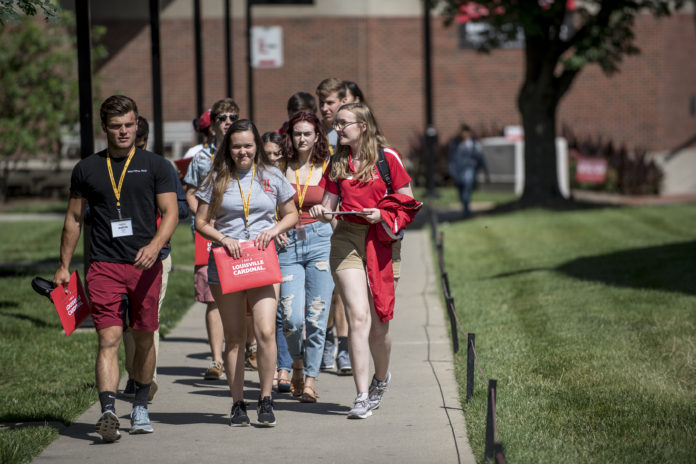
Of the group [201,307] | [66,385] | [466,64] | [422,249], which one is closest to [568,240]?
[422,249]

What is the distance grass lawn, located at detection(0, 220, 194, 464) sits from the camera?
6.88 meters

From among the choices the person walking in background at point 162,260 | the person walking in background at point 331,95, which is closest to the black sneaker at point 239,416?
the person walking in background at point 162,260

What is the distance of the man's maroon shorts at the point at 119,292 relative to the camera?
655 cm

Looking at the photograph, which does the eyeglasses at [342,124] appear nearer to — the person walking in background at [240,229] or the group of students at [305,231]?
the group of students at [305,231]

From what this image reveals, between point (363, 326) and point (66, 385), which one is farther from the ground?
point (363, 326)

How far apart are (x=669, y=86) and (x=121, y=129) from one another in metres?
31.5

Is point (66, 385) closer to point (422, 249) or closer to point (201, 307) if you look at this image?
point (201, 307)

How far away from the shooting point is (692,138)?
35.7 metres

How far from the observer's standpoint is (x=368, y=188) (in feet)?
23.4

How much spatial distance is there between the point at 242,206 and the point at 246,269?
0.42 meters

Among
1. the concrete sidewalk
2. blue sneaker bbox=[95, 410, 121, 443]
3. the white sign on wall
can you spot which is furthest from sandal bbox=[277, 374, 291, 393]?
the white sign on wall

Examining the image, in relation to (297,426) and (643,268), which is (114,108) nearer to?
(297,426)

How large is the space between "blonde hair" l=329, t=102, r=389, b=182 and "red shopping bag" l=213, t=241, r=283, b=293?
77 cm

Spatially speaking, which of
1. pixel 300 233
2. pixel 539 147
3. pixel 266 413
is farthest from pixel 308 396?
pixel 539 147
